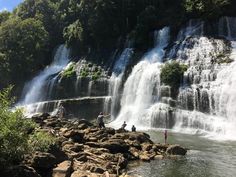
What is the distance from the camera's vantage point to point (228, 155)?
25734 mm

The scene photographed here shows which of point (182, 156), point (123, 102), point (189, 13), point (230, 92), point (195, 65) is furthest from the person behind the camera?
point (189, 13)

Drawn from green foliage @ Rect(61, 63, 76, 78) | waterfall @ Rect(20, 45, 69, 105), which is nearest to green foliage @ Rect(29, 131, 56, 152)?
green foliage @ Rect(61, 63, 76, 78)

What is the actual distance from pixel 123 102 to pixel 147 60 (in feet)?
19.4

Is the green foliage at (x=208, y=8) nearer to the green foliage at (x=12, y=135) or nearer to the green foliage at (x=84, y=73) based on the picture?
the green foliage at (x=84, y=73)

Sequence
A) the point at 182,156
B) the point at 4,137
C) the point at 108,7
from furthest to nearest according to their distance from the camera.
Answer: the point at 108,7 → the point at 182,156 → the point at 4,137

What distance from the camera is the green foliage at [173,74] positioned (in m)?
42.4

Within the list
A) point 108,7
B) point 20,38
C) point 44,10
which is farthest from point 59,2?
point 108,7

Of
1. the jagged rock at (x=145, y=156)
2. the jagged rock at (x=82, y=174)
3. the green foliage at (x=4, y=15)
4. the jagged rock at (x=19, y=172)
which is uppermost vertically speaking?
the green foliage at (x=4, y=15)

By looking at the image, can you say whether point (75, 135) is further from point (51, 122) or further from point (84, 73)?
point (84, 73)

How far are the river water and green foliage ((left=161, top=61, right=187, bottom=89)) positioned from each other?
12984 millimetres

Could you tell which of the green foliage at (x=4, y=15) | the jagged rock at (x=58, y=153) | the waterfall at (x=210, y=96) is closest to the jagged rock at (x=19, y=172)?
the jagged rock at (x=58, y=153)

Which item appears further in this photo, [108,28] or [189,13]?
[108,28]

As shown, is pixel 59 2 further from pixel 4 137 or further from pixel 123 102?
pixel 4 137

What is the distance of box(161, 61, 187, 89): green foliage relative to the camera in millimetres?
42438
